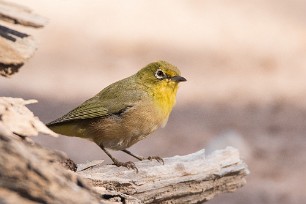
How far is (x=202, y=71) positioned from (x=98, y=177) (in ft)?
29.3

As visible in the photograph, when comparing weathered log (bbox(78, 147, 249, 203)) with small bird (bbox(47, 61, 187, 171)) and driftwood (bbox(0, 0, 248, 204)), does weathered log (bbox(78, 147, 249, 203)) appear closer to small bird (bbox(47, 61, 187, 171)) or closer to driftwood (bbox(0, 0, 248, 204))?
driftwood (bbox(0, 0, 248, 204))

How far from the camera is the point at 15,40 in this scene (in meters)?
6.52

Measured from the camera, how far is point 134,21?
1681cm

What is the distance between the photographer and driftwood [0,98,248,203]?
479cm

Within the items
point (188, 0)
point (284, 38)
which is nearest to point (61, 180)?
point (284, 38)

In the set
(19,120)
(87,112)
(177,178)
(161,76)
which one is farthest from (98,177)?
(161,76)

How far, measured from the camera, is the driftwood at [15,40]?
6.46 m

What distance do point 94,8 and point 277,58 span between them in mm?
3753

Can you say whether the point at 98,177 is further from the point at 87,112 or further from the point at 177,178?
the point at 87,112

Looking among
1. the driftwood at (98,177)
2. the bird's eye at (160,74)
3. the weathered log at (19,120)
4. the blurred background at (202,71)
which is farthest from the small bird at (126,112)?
the blurred background at (202,71)

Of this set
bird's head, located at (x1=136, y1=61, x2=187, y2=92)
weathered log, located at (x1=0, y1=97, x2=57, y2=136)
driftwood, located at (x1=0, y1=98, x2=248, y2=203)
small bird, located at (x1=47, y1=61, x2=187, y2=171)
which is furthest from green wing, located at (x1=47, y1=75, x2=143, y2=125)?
weathered log, located at (x1=0, y1=97, x2=57, y2=136)

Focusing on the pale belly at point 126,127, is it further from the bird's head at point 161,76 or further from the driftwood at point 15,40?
the driftwood at point 15,40

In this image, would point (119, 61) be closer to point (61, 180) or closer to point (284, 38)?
point (284, 38)

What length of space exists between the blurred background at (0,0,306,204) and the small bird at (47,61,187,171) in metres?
2.93
